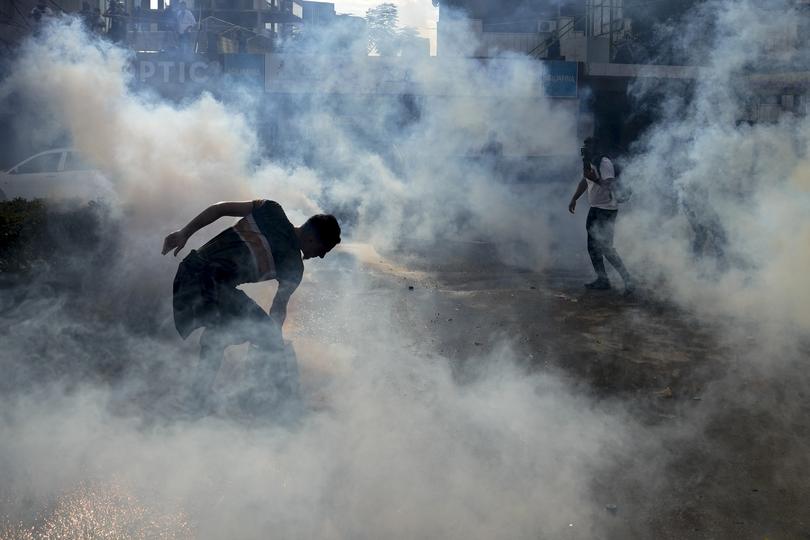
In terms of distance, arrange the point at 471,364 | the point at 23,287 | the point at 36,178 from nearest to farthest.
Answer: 1. the point at 471,364
2. the point at 23,287
3. the point at 36,178

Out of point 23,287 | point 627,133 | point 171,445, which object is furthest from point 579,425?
point 627,133

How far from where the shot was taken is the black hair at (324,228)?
390 centimetres

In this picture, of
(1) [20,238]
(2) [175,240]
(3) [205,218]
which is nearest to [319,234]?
(3) [205,218]

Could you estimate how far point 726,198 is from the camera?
8.16 m

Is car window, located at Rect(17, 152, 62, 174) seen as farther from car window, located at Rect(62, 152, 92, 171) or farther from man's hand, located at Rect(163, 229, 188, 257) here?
man's hand, located at Rect(163, 229, 188, 257)

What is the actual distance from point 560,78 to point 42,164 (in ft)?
39.3

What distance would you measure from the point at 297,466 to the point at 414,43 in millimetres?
17884

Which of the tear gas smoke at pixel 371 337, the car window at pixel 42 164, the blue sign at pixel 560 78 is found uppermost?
the blue sign at pixel 560 78

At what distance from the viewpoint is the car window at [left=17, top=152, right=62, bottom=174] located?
12.1m

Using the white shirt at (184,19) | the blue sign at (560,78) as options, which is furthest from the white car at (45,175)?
the white shirt at (184,19)

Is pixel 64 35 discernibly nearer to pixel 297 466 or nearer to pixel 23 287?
pixel 23 287

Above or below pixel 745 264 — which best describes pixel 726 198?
above

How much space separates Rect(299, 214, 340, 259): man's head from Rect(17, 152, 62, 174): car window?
31.4ft

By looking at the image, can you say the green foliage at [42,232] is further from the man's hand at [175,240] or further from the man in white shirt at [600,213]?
the man in white shirt at [600,213]
